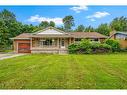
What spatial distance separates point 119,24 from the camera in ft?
199

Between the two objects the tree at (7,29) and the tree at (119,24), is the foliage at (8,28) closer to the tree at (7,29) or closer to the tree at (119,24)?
the tree at (7,29)

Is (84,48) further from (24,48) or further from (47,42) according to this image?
(24,48)

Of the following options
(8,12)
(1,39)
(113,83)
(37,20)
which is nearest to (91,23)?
(37,20)

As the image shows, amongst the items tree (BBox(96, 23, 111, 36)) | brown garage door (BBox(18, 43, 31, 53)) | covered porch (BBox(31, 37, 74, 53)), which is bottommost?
brown garage door (BBox(18, 43, 31, 53))

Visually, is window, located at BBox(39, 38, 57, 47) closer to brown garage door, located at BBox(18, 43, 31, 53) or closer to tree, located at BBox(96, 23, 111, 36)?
brown garage door, located at BBox(18, 43, 31, 53)

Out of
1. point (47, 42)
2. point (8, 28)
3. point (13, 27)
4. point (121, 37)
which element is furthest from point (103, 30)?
point (8, 28)

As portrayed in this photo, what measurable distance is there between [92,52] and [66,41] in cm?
726

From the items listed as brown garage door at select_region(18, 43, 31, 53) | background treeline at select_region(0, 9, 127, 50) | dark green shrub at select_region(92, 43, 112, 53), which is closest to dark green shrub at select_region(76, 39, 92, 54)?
dark green shrub at select_region(92, 43, 112, 53)

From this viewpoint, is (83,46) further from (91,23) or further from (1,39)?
(91,23)

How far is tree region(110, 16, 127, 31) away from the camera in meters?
60.0

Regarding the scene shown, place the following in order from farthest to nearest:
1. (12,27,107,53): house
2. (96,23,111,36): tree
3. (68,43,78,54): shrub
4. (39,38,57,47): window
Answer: (96,23,111,36): tree < (39,38,57,47): window < (12,27,107,53): house < (68,43,78,54): shrub

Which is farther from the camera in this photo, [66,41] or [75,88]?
[66,41]

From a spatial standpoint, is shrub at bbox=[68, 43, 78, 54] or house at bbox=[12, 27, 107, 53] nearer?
shrub at bbox=[68, 43, 78, 54]

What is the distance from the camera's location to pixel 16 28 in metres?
41.3
